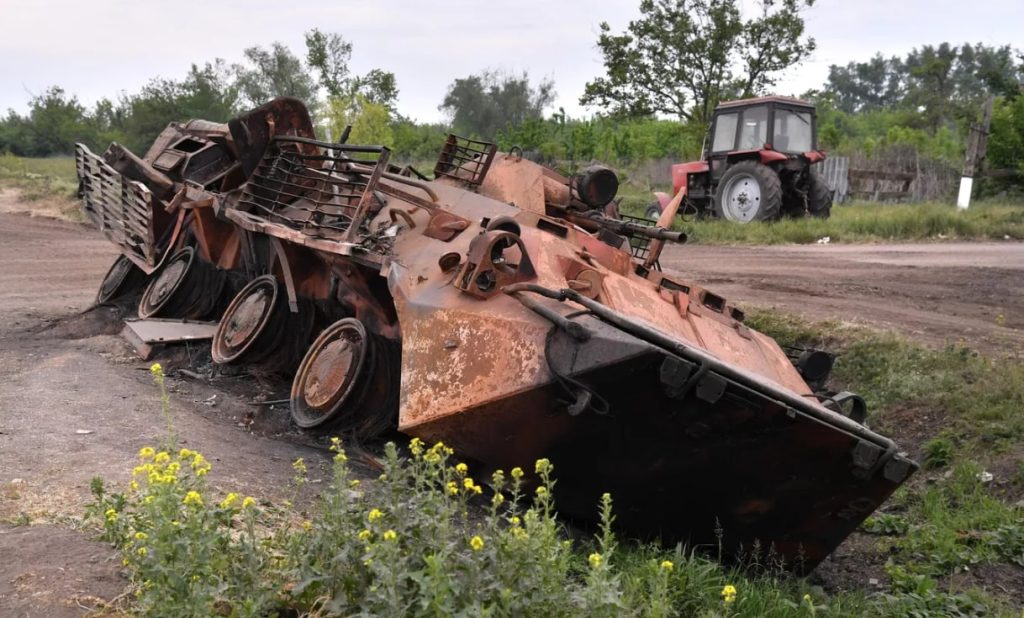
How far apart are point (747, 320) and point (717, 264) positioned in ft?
12.4

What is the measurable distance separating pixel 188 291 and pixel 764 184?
10.3 m

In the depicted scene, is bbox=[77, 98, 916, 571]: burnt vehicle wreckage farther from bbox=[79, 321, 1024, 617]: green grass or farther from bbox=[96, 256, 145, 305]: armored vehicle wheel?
bbox=[96, 256, 145, 305]: armored vehicle wheel

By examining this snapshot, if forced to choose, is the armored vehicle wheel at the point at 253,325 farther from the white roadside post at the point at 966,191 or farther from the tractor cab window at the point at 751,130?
the white roadside post at the point at 966,191

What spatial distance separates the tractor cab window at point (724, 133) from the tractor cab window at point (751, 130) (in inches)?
5.6

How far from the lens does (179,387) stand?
24.4ft

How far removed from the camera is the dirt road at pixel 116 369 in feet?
12.5

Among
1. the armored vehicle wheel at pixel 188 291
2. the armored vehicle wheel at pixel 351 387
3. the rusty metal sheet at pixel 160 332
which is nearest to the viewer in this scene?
the armored vehicle wheel at pixel 351 387

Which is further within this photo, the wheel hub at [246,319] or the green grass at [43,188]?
the green grass at [43,188]

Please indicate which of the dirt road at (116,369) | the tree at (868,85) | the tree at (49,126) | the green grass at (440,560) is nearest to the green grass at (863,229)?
the dirt road at (116,369)

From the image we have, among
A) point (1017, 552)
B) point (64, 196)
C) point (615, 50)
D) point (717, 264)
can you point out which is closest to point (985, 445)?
point (1017, 552)

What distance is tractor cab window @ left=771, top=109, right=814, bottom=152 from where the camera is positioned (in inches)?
695

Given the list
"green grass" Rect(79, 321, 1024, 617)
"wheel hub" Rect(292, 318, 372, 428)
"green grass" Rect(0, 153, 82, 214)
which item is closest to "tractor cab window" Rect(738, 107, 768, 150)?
"green grass" Rect(0, 153, 82, 214)

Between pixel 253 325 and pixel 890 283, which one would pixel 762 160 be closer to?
pixel 890 283

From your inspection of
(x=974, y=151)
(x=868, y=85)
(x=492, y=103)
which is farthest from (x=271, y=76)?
(x=868, y=85)
